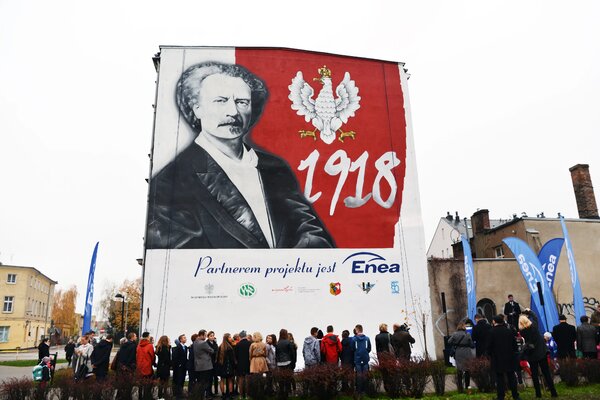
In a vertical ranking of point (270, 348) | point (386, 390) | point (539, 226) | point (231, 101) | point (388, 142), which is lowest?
point (386, 390)

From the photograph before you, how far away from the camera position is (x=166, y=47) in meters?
24.0

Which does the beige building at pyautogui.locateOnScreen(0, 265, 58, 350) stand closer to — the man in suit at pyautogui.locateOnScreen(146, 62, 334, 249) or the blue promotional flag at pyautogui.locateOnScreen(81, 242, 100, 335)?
the blue promotional flag at pyautogui.locateOnScreen(81, 242, 100, 335)

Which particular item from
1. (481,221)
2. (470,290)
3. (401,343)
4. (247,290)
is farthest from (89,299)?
(481,221)

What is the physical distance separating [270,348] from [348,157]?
13.0m

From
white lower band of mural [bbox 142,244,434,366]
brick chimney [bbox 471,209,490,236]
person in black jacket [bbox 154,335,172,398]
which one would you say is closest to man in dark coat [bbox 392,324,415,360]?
person in black jacket [bbox 154,335,172,398]

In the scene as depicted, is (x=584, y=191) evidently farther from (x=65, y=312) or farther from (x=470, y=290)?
(x=65, y=312)

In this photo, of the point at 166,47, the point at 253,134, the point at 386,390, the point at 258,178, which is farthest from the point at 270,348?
the point at 166,47

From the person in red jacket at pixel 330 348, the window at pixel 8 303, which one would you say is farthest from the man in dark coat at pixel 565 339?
the window at pixel 8 303

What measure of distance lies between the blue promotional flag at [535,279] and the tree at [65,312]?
9147 centimetres

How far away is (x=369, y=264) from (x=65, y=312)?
290ft

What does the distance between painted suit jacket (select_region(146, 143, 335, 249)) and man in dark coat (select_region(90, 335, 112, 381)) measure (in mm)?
8632

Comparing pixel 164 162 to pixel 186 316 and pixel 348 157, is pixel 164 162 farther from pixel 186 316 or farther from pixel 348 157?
pixel 348 157

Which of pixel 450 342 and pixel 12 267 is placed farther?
pixel 12 267

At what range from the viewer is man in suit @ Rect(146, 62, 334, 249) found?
21.5 meters
